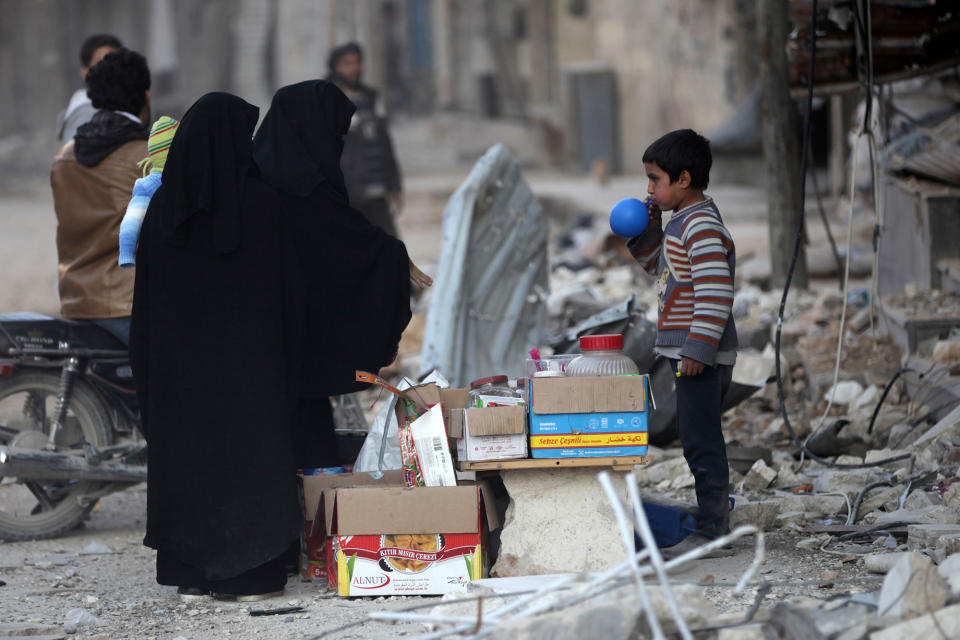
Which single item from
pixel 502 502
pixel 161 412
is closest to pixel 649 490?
pixel 502 502

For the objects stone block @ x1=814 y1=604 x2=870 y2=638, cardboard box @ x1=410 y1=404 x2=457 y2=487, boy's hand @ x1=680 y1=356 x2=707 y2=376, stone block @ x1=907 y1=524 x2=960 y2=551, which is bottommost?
stone block @ x1=907 y1=524 x2=960 y2=551

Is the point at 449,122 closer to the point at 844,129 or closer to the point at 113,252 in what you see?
the point at 844,129

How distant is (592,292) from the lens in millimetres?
9852

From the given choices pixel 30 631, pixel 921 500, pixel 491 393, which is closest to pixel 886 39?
pixel 921 500

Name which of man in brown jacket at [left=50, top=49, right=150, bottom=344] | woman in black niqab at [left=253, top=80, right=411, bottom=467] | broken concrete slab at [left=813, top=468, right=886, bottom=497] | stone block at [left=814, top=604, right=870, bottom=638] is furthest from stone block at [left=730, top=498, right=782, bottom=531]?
man in brown jacket at [left=50, top=49, right=150, bottom=344]

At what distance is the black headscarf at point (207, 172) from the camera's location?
4.06m

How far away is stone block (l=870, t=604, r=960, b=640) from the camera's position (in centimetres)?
281

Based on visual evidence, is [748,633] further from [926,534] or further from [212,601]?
[212,601]

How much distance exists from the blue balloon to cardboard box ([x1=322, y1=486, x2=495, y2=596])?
1.02 metres

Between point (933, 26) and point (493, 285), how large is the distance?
2.79m

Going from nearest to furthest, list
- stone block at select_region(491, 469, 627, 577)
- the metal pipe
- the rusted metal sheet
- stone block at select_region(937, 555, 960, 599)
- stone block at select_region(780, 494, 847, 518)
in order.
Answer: stone block at select_region(937, 555, 960, 599)
stone block at select_region(491, 469, 627, 577)
stone block at select_region(780, 494, 847, 518)
the metal pipe
the rusted metal sheet

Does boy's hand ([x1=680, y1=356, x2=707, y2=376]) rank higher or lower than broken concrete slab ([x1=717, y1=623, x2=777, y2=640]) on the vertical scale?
higher

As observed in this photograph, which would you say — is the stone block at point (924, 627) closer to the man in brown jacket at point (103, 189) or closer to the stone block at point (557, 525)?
the stone block at point (557, 525)

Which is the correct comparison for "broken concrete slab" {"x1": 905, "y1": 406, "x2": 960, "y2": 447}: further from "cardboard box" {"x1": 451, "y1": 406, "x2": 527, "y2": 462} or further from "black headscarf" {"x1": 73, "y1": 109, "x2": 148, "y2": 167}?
"black headscarf" {"x1": 73, "y1": 109, "x2": 148, "y2": 167}
